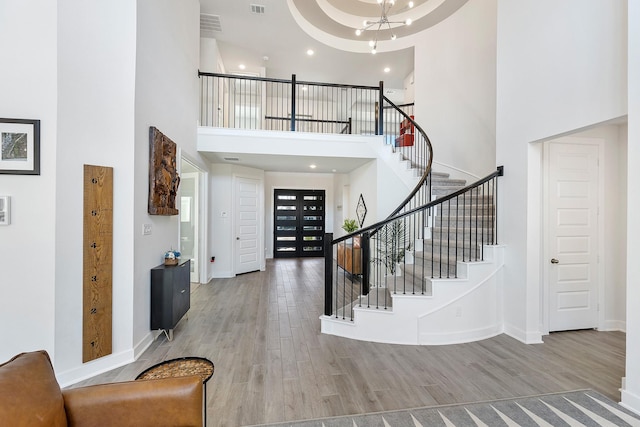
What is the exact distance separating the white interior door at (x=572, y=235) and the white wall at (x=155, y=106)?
456 centimetres

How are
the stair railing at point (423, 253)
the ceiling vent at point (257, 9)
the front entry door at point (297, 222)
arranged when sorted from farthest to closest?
1. the front entry door at point (297, 222)
2. the ceiling vent at point (257, 9)
3. the stair railing at point (423, 253)

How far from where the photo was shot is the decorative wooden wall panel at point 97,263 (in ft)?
7.93

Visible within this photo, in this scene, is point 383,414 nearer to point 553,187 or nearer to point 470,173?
point 553,187

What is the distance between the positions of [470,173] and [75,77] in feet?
18.8

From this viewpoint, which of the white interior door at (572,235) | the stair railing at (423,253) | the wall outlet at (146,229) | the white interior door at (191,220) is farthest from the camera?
the white interior door at (191,220)

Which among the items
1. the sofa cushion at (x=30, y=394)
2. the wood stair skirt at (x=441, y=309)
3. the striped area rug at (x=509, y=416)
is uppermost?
the sofa cushion at (x=30, y=394)

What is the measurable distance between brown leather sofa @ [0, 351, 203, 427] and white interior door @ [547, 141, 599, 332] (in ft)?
12.9

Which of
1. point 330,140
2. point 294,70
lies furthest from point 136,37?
point 294,70

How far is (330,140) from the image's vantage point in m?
5.19

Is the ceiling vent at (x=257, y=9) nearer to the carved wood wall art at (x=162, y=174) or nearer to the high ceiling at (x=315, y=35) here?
the high ceiling at (x=315, y=35)

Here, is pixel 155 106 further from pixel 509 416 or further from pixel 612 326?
pixel 612 326

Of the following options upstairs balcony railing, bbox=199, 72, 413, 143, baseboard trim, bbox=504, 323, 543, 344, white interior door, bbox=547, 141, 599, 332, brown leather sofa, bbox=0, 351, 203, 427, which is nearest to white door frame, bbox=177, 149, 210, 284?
upstairs balcony railing, bbox=199, 72, 413, 143

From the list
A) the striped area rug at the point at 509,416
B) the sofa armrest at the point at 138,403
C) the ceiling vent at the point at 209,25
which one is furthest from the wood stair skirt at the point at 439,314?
the ceiling vent at the point at 209,25

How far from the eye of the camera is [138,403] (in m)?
1.24
